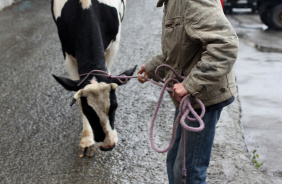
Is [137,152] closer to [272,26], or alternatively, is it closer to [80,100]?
[80,100]

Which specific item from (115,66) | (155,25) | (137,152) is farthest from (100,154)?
(155,25)

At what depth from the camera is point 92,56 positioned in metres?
3.31

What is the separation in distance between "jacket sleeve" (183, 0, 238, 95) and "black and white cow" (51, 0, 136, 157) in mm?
1171

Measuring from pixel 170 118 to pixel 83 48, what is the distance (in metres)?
1.49

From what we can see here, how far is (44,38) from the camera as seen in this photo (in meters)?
7.65

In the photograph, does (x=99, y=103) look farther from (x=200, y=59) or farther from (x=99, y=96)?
(x=200, y=59)

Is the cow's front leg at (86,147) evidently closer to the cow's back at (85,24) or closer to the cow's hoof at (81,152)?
the cow's hoof at (81,152)

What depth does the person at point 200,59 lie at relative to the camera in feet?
6.17

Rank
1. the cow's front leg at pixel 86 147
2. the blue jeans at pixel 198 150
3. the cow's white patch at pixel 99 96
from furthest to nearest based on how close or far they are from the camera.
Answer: the cow's front leg at pixel 86 147
the cow's white patch at pixel 99 96
the blue jeans at pixel 198 150

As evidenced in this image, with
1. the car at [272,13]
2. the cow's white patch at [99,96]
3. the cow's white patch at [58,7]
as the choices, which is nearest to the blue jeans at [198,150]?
the cow's white patch at [99,96]

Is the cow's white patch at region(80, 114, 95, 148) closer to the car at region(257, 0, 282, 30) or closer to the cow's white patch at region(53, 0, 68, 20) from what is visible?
the cow's white patch at region(53, 0, 68, 20)

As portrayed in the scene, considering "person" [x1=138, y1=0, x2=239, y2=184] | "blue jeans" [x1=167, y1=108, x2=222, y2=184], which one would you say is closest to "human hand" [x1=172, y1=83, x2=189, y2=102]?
"person" [x1=138, y1=0, x2=239, y2=184]

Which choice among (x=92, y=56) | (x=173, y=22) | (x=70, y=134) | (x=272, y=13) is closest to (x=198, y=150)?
(x=173, y=22)

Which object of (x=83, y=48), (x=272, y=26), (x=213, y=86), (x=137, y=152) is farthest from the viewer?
(x=272, y=26)
